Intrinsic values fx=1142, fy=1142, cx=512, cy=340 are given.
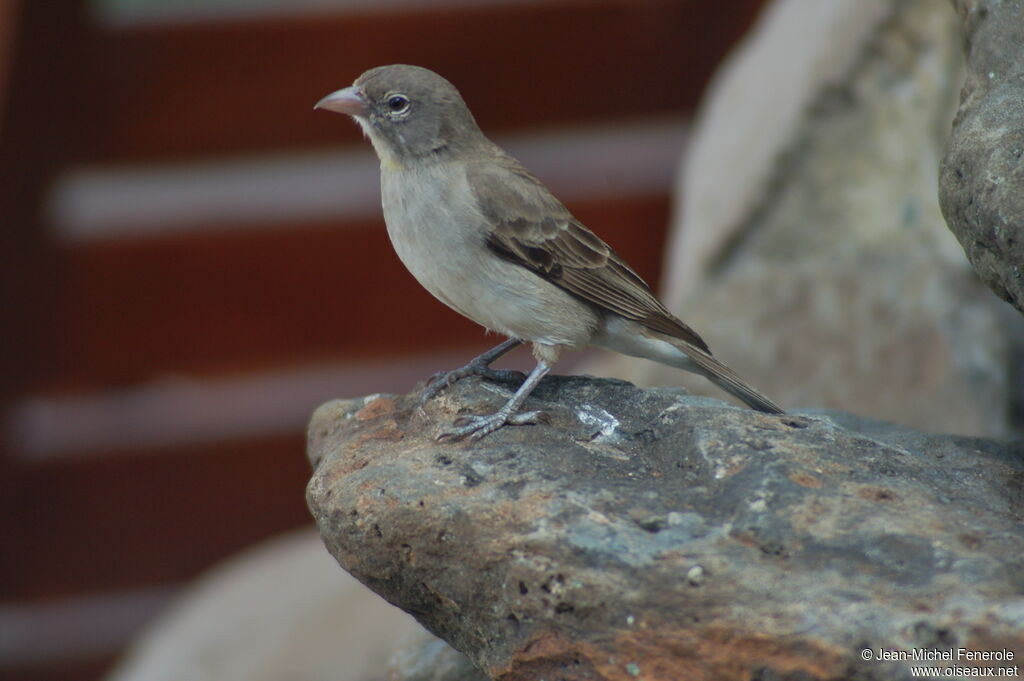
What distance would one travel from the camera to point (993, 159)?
345 centimetres

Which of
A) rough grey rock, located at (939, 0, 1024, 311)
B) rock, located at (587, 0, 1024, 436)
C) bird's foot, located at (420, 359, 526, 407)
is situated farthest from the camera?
rock, located at (587, 0, 1024, 436)

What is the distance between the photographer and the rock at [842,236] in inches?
239

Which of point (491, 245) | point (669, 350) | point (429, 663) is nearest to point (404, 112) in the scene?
point (491, 245)

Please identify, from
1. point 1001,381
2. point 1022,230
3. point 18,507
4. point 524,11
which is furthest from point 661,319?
point 18,507

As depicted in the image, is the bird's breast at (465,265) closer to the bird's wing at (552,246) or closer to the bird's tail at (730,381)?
the bird's wing at (552,246)

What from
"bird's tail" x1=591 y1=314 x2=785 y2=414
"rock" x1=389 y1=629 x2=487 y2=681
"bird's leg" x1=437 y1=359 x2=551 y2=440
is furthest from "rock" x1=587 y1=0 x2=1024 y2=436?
"bird's leg" x1=437 y1=359 x2=551 y2=440

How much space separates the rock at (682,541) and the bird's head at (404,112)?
1.32m

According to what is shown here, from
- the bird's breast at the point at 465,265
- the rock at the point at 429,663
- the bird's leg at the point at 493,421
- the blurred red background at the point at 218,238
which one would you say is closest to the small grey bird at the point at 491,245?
the bird's breast at the point at 465,265

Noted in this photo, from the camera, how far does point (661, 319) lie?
15.3 feet

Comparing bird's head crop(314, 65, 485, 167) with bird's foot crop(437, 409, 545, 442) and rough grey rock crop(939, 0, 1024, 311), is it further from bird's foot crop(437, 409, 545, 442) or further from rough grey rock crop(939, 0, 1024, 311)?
rough grey rock crop(939, 0, 1024, 311)

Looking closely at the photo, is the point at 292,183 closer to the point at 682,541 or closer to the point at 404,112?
the point at 404,112

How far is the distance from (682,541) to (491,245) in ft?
5.77

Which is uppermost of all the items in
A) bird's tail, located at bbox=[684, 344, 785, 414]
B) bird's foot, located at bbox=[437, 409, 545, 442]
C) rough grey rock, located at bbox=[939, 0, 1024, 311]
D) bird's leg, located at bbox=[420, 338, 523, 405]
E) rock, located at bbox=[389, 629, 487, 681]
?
rough grey rock, located at bbox=[939, 0, 1024, 311]

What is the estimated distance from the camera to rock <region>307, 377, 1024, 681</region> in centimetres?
280
